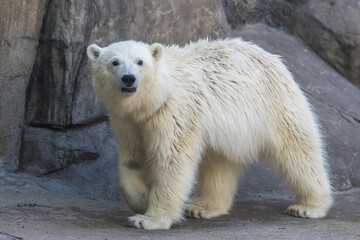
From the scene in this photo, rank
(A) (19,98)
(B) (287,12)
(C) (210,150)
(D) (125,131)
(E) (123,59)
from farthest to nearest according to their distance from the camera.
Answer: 1. (B) (287,12)
2. (A) (19,98)
3. (C) (210,150)
4. (D) (125,131)
5. (E) (123,59)

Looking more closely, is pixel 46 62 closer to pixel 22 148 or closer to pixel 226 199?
pixel 22 148

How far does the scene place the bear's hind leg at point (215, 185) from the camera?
5676mm

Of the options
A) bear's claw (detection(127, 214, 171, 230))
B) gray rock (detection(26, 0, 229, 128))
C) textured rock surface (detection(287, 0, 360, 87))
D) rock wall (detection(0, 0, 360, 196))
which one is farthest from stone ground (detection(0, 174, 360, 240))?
textured rock surface (detection(287, 0, 360, 87))

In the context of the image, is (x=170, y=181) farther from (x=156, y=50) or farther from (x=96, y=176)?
(x=96, y=176)

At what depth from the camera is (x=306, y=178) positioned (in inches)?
219

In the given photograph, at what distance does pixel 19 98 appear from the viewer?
20.0 ft

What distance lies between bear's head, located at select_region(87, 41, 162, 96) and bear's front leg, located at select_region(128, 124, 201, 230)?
53cm

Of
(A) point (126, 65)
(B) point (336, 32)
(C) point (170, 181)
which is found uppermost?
(B) point (336, 32)

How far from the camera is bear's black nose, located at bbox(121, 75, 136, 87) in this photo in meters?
4.73

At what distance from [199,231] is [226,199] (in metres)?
0.93

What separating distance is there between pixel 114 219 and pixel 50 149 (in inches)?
53.4

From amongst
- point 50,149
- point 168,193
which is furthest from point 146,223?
point 50,149

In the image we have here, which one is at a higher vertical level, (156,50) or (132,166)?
(156,50)

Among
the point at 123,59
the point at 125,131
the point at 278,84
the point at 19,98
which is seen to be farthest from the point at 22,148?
the point at 278,84
